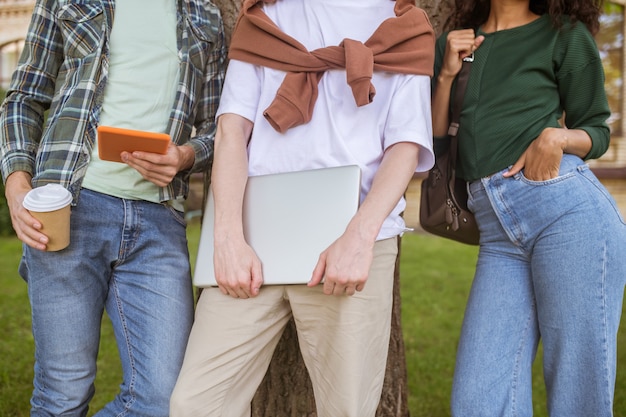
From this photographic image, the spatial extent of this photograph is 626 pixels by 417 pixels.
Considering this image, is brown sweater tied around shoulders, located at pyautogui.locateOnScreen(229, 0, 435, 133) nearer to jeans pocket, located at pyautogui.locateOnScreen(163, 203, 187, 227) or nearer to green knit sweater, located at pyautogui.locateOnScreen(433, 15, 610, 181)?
green knit sweater, located at pyautogui.locateOnScreen(433, 15, 610, 181)

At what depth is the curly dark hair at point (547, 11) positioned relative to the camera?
239 cm

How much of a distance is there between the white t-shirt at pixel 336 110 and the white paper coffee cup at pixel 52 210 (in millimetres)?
584

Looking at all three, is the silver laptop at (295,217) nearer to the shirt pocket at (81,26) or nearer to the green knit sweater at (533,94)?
the green knit sweater at (533,94)

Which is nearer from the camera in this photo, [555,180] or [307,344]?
[307,344]

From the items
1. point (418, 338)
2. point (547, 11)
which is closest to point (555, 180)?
point (547, 11)

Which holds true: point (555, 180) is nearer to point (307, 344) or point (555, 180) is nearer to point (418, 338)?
point (307, 344)

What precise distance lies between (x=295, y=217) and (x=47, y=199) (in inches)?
30.7

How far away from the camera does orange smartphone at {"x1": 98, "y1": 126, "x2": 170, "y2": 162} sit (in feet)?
6.69

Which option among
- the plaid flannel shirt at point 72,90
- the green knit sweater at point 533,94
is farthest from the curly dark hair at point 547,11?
the plaid flannel shirt at point 72,90

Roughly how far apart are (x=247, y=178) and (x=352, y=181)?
1.29ft

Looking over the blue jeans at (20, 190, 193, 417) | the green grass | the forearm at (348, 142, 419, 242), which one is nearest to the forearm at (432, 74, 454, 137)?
the forearm at (348, 142, 419, 242)

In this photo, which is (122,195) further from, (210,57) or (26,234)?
(210,57)

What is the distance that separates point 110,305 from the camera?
8.12 feet

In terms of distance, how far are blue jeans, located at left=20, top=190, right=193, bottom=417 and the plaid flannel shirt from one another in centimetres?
14
